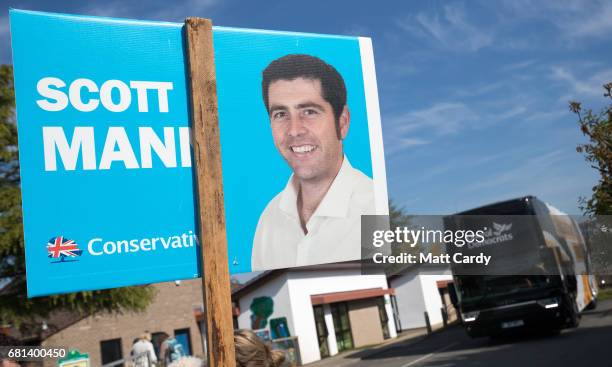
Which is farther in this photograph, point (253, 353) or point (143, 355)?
point (143, 355)

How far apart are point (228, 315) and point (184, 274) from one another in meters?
0.38

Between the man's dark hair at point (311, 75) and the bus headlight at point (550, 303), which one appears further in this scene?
the bus headlight at point (550, 303)

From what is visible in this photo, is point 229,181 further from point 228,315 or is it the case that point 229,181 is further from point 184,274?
point 228,315

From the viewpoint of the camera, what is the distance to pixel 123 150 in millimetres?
3092

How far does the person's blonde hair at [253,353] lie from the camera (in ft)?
9.82

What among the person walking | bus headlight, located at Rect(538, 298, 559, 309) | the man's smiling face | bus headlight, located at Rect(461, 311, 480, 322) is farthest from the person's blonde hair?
bus headlight, located at Rect(461, 311, 480, 322)

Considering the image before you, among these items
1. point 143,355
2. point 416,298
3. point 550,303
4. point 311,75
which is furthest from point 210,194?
point 416,298

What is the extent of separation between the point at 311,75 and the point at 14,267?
681 inches

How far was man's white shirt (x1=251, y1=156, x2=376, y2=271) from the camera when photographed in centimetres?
344

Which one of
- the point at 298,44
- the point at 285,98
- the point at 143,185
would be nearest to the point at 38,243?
the point at 143,185

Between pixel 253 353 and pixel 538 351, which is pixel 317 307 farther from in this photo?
pixel 253 353

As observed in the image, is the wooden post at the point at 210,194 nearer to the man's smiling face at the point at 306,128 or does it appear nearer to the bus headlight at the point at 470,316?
the man's smiling face at the point at 306,128

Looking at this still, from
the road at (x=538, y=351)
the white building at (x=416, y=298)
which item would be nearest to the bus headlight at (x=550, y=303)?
the road at (x=538, y=351)

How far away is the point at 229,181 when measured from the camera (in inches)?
132
